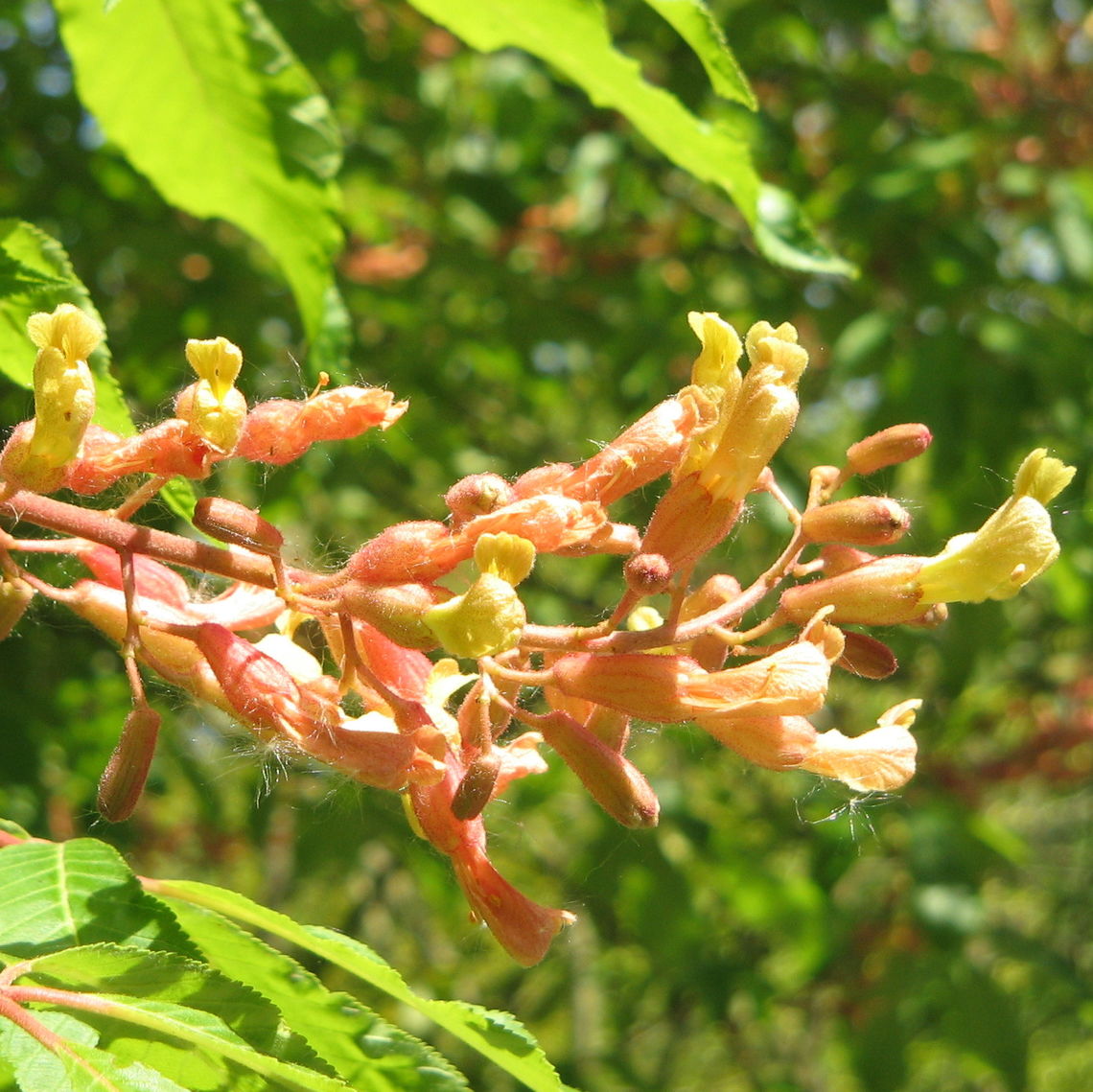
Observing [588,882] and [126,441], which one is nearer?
[126,441]

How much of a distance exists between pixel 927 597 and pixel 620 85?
3.09 feet

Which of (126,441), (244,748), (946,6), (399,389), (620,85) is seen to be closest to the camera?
(126,441)

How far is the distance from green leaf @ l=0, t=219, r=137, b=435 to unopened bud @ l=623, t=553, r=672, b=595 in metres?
0.69

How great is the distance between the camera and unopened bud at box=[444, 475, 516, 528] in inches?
52.0

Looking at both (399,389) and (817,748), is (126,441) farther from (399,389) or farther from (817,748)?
(399,389)

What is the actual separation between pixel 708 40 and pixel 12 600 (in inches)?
42.6

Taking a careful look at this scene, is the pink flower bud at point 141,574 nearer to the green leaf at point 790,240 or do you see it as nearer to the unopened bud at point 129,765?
the unopened bud at point 129,765

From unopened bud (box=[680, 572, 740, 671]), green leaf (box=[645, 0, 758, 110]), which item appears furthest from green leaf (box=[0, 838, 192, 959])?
green leaf (box=[645, 0, 758, 110])

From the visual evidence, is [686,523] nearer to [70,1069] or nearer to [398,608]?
[398,608]

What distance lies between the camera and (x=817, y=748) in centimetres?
141

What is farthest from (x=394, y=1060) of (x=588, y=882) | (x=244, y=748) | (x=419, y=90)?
(x=419, y=90)

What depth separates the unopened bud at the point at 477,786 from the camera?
128cm

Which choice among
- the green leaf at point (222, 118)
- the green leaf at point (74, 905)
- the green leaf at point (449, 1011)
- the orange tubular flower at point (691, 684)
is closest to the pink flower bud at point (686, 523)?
the orange tubular flower at point (691, 684)

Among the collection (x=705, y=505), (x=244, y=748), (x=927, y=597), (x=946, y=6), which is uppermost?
(x=705, y=505)
